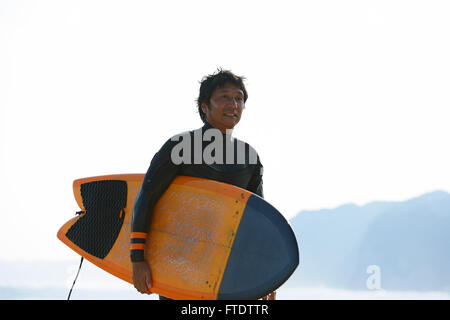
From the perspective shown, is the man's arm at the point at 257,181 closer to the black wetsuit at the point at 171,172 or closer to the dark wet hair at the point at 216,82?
the black wetsuit at the point at 171,172

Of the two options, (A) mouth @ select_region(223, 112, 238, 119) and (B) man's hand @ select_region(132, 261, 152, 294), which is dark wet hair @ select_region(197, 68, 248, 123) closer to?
(A) mouth @ select_region(223, 112, 238, 119)

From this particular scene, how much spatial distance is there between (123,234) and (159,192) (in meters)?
0.55

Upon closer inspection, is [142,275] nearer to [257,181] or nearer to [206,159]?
[206,159]

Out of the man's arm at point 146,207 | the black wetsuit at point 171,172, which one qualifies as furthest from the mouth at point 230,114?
the man's arm at point 146,207

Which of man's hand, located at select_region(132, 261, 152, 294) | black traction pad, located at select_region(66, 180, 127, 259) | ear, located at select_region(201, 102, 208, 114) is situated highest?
ear, located at select_region(201, 102, 208, 114)

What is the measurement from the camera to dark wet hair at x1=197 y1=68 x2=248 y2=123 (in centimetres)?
300

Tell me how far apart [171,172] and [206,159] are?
0.23 m

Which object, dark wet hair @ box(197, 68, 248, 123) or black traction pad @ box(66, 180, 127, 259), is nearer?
dark wet hair @ box(197, 68, 248, 123)

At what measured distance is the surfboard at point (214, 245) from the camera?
8.75 ft

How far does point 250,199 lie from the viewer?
2.84 meters

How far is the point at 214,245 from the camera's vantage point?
109 inches

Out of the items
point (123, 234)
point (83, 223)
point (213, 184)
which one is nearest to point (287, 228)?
point (213, 184)

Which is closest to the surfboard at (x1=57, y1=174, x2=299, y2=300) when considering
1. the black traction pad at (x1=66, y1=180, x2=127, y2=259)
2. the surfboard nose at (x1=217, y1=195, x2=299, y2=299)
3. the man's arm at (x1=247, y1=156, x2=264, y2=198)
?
the surfboard nose at (x1=217, y1=195, x2=299, y2=299)

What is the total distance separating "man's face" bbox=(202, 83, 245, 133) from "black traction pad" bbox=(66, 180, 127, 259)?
0.90 metres
